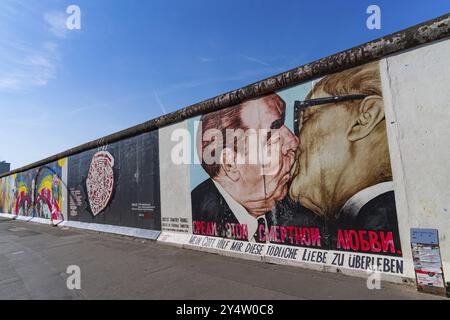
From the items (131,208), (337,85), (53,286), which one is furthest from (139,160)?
(337,85)

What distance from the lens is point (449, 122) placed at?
3963 millimetres

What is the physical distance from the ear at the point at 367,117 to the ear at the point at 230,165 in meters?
2.71

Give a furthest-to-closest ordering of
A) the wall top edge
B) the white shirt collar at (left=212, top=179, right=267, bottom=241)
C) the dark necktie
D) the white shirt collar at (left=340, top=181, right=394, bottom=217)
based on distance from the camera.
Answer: the white shirt collar at (left=212, top=179, right=267, bottom=241), the dark necktie, the white shirt collar at (left=340, top=181, right=394, bottom=217), the wall top edge

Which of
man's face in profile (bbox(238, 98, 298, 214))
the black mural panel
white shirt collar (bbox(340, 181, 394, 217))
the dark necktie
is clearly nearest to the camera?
white shirt collar (bbox(340, 181, 394, 217))

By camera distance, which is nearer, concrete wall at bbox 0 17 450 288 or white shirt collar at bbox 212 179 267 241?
concrete wall at bbox 0 17 450 288

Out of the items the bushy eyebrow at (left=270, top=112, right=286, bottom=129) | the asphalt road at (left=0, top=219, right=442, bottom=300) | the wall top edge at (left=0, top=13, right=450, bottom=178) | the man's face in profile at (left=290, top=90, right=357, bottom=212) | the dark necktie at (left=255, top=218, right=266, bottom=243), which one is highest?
the wall top edge at (left=0, top=13, right=450, bottom=178)

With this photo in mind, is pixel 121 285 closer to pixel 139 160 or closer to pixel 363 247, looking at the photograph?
pixel 363 247

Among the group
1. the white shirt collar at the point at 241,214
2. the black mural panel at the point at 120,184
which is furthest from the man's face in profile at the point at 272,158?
the black mural panel at the point at 120,184

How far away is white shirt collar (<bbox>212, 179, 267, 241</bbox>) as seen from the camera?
645cm

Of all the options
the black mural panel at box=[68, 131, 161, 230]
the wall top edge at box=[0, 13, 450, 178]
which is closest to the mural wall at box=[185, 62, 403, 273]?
the wall top edge at box=[0, 13, 450, 178]

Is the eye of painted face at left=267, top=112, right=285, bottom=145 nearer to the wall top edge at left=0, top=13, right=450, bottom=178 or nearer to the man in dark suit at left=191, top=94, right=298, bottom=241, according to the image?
the man in dark suit at left=191, top=94, right=298, bottom=241

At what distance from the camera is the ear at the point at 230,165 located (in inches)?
275

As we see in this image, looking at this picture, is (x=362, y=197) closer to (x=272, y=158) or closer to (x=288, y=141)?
(x=288, y=141)

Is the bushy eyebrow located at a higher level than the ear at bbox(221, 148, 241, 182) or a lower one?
higher
